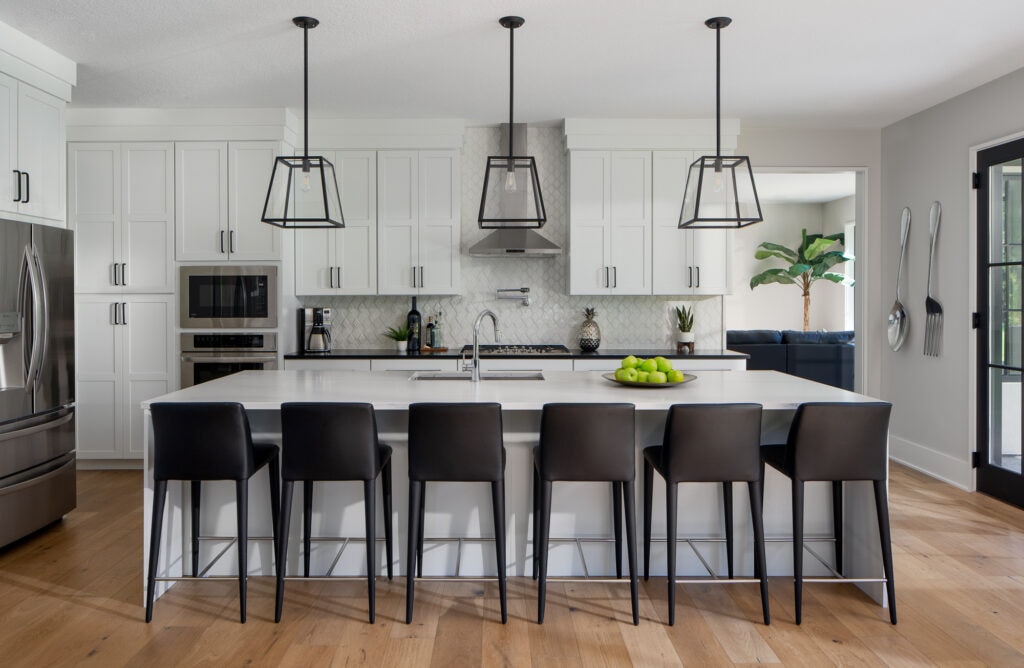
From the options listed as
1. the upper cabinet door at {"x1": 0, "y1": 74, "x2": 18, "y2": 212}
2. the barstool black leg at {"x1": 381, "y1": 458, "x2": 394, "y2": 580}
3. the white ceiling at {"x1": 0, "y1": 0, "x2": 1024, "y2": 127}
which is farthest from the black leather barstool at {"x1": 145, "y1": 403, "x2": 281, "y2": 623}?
the white ceiling at {"x1": 0, "y1": 0, "x2": 1024, "y2": 127}

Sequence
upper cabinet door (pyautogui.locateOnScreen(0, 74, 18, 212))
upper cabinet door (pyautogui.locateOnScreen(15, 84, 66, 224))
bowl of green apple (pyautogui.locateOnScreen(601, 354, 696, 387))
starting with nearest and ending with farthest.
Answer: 1. bowl of green apple (pyautogui.locateOnScreen(601, 354, 696, 387))
2. upper cabinet door (pyautogui.locateOnScreen(0, 74, 18, 212))
3. upper cabinet door (pyautogui.locateOnScreen(15, 84, 66, 224))

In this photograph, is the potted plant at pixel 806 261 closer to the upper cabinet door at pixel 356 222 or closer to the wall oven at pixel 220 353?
the upper cabinet door at pixel 356 222

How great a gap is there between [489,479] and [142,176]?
3.82 m

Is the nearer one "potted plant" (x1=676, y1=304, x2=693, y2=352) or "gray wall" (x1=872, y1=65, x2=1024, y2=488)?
"gray wall" (x1=872, y1=65, x2=1024, y2=488)

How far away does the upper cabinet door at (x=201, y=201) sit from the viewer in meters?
4.97

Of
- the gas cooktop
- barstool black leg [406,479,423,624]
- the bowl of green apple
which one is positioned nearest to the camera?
barstool black leg [406,479,423,624]

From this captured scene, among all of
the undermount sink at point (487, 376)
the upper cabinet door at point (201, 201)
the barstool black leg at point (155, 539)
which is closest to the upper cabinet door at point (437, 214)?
the upper cabinet door at point (201, 201)

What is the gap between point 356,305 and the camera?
→ 559cm

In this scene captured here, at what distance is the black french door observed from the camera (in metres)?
4.15

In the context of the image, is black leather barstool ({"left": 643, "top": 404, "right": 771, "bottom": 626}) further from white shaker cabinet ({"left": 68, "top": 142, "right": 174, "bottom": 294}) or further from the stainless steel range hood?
white shaker cabinet ({"left": 68, "top": 142, "right": 174, "bottom": 294})

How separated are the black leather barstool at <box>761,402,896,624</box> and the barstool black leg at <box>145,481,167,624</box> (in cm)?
238

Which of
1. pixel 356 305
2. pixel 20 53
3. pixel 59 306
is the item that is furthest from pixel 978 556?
pixel 20 53

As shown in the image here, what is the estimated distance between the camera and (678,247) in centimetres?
530

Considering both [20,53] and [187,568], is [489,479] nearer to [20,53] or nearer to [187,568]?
[187,568]
